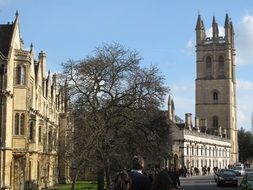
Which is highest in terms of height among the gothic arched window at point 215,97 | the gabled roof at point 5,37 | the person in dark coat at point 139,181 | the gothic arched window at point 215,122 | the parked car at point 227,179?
the gothic arched window at point 215,97

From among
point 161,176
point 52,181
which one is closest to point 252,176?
point 161,176

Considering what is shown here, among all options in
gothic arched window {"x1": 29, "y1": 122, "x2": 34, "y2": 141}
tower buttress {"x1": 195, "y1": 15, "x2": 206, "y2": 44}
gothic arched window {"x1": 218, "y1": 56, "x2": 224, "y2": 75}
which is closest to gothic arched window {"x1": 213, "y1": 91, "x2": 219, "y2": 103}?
gothic arched window {"x1": 218, "y1": 56, "x2": 224, "y2": 75}

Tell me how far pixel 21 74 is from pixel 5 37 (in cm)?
303

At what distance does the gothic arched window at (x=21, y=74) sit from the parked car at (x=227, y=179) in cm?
1964

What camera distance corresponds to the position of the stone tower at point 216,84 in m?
141

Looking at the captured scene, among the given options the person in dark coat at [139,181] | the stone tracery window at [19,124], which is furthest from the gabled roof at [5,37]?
the person in dark coat at [139,181]

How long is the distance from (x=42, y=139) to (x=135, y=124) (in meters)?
9.89

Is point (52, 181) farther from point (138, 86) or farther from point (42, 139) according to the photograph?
point (138, 86)

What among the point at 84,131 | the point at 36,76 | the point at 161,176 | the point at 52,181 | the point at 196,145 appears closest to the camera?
the point at 161,176

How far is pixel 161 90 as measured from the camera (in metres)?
43.0

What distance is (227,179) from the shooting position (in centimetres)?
4816

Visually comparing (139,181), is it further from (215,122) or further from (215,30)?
(215,30)

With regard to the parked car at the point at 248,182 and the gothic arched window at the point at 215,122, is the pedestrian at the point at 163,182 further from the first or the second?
the gothic arched window at the point at 215,122

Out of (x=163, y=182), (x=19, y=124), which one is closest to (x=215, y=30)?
(x=19, y=124)
